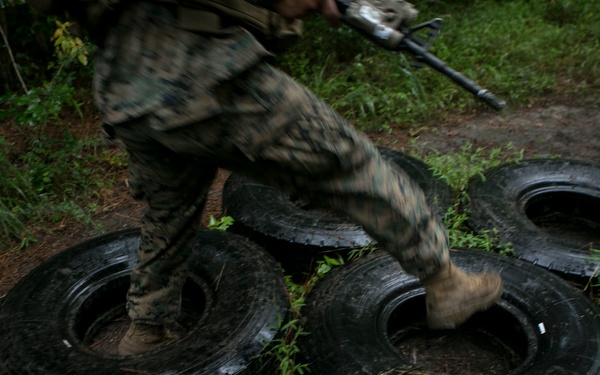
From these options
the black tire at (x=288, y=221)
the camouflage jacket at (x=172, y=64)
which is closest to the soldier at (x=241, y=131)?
the camouflage jacket at (x=172, y=64)

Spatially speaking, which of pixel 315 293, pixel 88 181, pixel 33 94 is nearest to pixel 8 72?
pixel 33 94

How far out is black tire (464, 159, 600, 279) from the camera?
10.1 ft

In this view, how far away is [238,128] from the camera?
175 cm

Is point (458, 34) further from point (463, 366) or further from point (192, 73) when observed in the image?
point (192, 73)

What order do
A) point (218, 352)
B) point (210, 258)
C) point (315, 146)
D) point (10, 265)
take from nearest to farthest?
point (315, 146) → point (218, 352) → point (210, 258) → point (10, 265)

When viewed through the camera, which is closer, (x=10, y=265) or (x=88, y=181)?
(x=10, y=265)

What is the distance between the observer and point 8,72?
5.14m

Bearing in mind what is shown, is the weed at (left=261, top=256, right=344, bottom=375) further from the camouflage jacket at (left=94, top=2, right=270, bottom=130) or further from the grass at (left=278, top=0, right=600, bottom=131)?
the grass at (left=278, top=0, right=600, bottom=131)

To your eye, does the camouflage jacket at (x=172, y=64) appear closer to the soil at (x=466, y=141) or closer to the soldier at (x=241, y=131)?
the soldier at (x=241, y=131)

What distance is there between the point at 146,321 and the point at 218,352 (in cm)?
40

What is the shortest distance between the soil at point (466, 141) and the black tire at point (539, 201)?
734 mm

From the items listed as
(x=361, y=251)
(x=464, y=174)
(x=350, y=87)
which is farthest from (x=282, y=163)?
(x=350, y=87)

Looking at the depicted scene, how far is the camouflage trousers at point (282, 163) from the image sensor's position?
174 cm

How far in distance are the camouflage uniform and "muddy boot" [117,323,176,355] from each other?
709 mm
